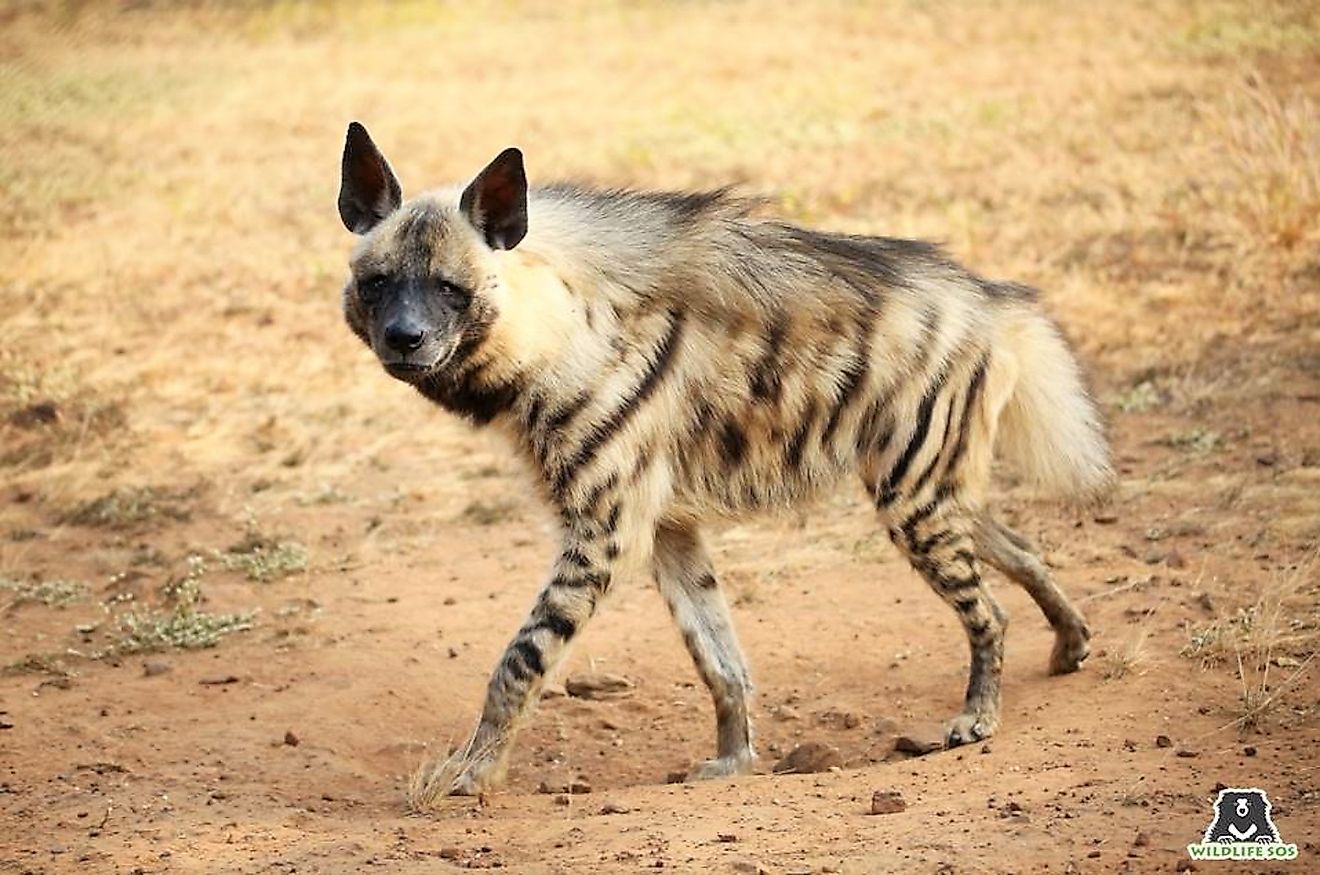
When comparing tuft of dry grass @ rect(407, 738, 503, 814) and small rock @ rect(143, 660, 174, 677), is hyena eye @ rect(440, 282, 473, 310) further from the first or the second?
small rock @ rect(143, 660, 174, 677)

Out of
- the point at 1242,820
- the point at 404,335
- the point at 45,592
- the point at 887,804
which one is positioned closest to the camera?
the point at 1242,820

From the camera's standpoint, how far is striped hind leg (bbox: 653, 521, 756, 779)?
5.25 metres

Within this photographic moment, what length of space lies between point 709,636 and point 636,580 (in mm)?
1561

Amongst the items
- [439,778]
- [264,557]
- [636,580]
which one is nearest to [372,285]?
[439,778]

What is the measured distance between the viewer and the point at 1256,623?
17.3 ft

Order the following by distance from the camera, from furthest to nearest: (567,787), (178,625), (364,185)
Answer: (178,625) < (567,787) < (364,185)

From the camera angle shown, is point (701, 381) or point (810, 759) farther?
point (701, 381)

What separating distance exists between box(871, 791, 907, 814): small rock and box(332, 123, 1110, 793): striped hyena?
30.1 inches

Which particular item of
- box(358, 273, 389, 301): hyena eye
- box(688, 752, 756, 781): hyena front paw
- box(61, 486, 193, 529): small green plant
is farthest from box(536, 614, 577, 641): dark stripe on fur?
box(61, 486, 193, 529): small green plant

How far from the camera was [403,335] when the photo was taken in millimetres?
4684

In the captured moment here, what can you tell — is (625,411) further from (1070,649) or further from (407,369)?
(1070,649)

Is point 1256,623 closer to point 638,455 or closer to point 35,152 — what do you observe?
point 638,455

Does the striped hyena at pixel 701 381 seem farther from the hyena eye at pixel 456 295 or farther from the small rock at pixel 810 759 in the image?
the small rock at pixel 810 759

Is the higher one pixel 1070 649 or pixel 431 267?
pixel 431 267
